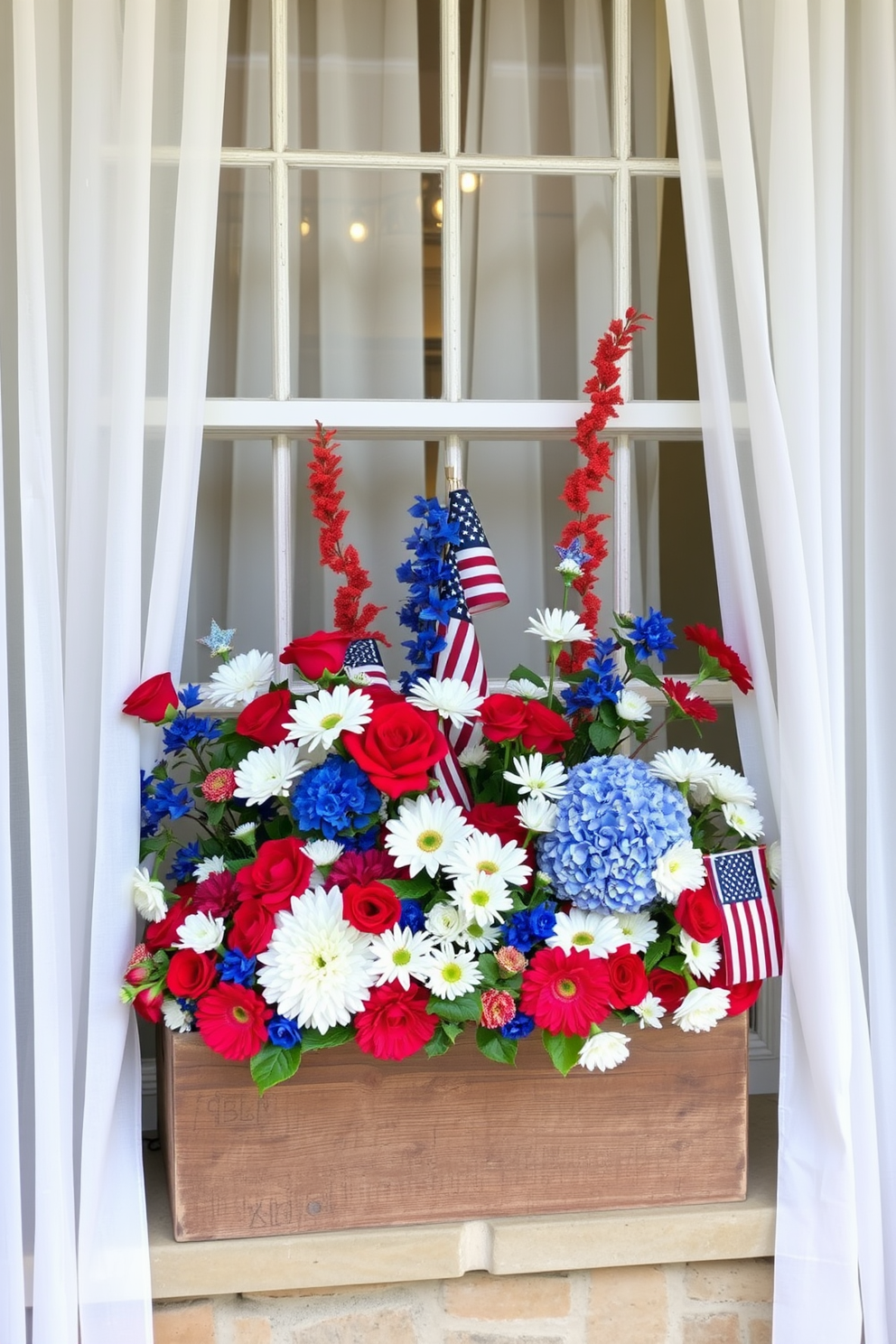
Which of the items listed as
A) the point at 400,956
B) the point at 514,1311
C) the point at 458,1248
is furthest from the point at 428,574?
the point at 514,1311

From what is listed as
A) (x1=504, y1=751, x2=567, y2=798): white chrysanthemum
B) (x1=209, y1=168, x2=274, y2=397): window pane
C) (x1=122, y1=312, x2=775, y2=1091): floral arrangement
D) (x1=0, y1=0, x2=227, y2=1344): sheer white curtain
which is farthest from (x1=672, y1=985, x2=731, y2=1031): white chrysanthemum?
(x1=209, y1=168, x2=274, y2=397): window pane

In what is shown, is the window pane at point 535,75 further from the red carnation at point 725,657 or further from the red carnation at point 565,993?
the red carnation at point 565,993

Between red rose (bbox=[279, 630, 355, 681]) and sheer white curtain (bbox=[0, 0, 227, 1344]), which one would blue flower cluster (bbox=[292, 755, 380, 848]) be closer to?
red rose (bbox=[279, 630, 355, 681])

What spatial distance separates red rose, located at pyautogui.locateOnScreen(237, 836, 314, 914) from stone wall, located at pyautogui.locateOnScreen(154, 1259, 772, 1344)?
58 centimetres

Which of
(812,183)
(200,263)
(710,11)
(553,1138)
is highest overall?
(710,11)

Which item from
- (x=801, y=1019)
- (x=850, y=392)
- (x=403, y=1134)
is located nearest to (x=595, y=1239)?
(x=403, y=1134)

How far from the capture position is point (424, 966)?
1.45 metres

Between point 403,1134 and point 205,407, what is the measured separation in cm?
112

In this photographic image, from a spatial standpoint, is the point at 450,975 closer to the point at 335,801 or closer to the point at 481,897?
the point at 481,897

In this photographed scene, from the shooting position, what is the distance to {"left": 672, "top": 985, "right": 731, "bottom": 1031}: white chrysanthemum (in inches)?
60.6

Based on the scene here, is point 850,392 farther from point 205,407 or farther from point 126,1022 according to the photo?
point 126,1022

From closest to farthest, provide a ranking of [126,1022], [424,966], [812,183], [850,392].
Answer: [424,966]
[126,1022]
[812,183]
[850,392]

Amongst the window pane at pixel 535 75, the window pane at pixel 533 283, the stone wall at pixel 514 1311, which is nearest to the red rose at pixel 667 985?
the stone wall at pixel 514 1311

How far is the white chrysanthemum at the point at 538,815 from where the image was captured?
1503 millimetres
